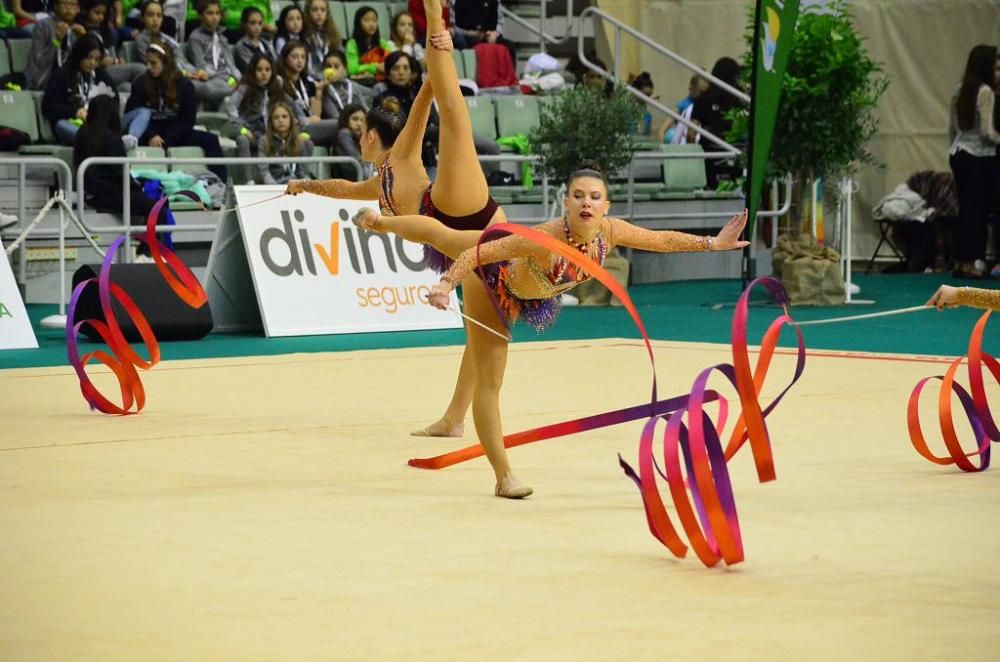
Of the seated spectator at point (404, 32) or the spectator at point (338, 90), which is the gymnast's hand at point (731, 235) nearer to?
the spectator at point (338, 90)

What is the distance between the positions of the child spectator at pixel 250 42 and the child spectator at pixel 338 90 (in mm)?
513

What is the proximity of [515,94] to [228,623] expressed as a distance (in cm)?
1228

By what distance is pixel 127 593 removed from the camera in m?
3.56

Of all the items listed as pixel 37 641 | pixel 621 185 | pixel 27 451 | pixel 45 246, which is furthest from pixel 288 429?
pixel 621 185

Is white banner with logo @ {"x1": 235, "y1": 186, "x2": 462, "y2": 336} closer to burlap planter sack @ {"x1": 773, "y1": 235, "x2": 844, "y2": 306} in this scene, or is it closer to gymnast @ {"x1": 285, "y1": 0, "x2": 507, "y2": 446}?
burlap planter sack @ {"x1": 773, "y1": 235, "x2": 844, "y2": 306}

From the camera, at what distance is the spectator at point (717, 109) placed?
1545cm

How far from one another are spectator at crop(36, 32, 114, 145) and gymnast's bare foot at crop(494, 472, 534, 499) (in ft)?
27.1

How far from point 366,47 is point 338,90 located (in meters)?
1.23

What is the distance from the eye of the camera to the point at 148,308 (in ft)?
31.7

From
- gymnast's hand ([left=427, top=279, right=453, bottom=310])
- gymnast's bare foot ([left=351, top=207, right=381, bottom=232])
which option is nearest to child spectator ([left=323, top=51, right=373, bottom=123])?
gymnast's bare foot ([left=351, top=207, right=381, bottom=232])

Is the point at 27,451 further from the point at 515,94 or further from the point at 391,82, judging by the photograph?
the point at 515,94

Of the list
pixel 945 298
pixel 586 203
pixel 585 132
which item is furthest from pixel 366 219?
pixel 585 132

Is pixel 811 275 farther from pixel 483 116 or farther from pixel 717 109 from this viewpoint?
pixel 483 116

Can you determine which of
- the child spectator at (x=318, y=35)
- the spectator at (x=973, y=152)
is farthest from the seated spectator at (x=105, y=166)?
the spectator at (x=973, y=152)
